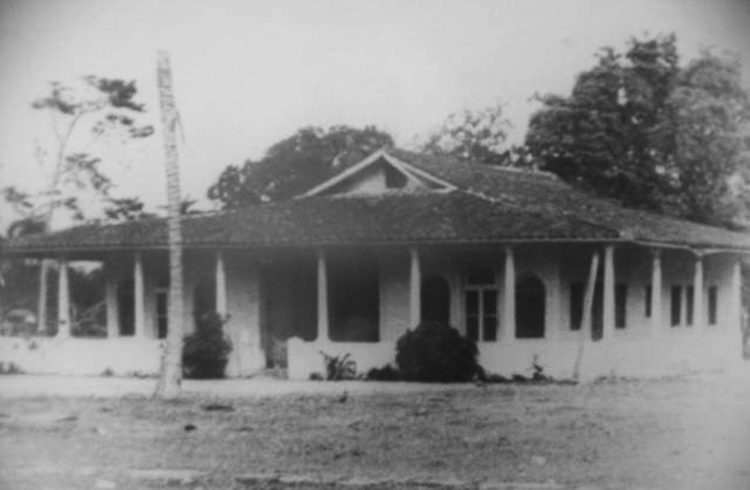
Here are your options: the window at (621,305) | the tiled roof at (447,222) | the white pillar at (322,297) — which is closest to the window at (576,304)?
the tiled roof at (447,222)

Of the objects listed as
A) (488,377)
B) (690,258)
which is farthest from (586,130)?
(690,258)

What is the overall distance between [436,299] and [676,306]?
5138 mm

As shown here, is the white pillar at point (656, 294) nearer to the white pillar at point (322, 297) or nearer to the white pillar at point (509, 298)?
the white pillar at point (509, 298)

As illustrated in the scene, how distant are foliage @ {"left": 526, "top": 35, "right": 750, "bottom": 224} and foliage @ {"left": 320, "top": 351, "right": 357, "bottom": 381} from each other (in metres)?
3.91

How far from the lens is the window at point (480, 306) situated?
14789mm

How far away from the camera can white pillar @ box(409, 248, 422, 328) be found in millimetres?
14688

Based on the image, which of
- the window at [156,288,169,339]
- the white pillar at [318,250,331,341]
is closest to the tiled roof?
the white pillar at [318,250,331,341]

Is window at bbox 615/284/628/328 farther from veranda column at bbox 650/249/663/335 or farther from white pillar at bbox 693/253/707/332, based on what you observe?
white pillar at bbox 693/253/707/332

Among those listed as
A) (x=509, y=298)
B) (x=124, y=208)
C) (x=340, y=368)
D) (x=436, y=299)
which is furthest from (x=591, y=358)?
(x=124, y=208)

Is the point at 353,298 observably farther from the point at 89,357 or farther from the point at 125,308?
the point at 125,308

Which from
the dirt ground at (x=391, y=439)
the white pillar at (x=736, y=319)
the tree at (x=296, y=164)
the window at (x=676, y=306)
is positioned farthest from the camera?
the window at (x=676, y=306)

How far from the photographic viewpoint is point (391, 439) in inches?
365

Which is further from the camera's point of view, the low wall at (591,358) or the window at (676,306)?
the window at (676,306)

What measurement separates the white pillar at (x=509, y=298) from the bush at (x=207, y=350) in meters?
3.70
